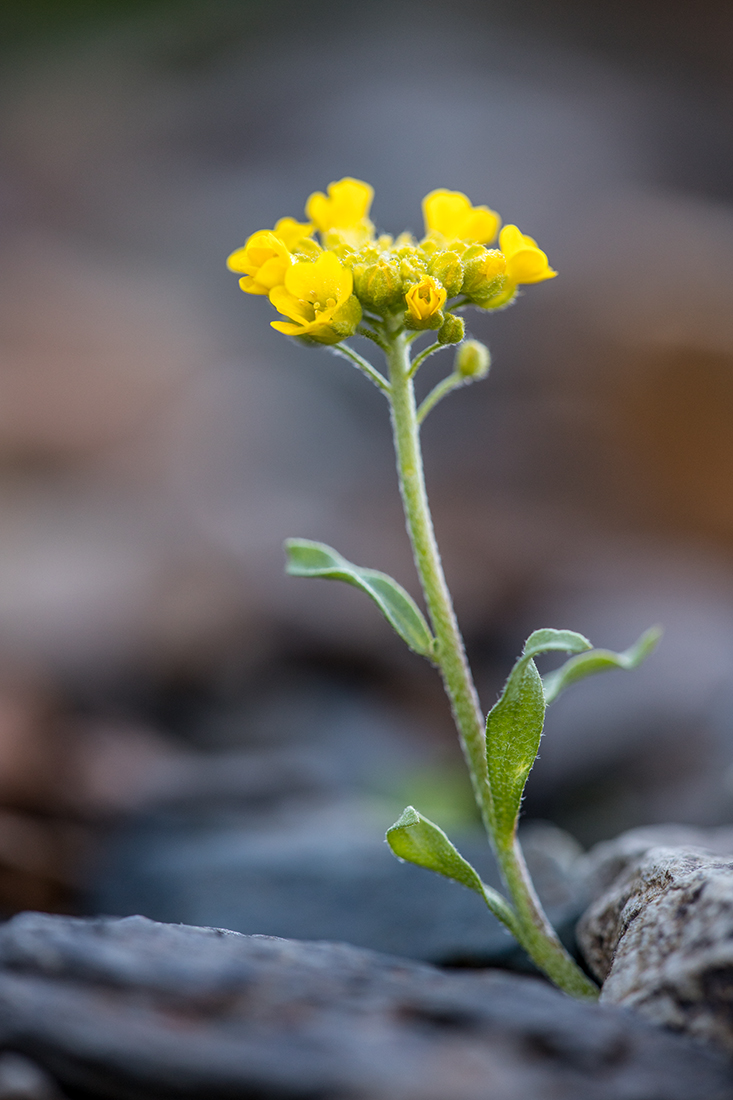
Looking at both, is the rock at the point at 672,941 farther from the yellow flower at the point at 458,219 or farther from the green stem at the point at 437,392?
the yellow flower at the point at 458,219

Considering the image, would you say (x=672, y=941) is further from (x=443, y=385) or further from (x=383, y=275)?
(x=383, y=275)

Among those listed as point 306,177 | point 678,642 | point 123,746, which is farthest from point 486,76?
point 123,746

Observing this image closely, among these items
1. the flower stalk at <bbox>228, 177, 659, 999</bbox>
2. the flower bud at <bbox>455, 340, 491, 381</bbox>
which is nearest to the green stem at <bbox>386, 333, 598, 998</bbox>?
the flower stalk at <bbox>228, 177, 659, 999</bbox>

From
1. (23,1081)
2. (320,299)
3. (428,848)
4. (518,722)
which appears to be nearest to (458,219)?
(320,299)

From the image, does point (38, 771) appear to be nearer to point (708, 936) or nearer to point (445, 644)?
point (445, 644)

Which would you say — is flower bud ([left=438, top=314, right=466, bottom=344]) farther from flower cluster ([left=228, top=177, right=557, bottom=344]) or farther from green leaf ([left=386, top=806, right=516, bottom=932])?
green leaf ([left=386, top=806, right=516, bottom=932])
